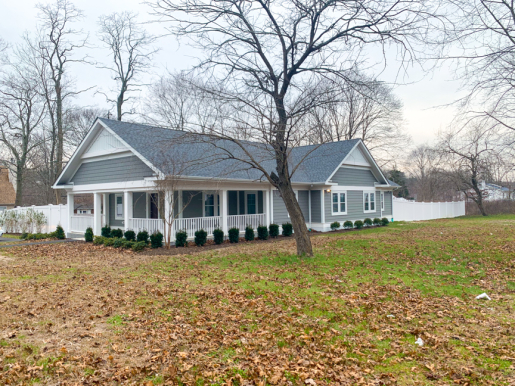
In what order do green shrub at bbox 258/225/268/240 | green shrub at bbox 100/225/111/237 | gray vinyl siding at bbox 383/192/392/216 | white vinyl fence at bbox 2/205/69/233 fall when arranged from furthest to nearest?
gray vinyl siding at bbox 383/192/392/216 → white vinyl fence at bbox 2/205/69/233 → green shrub at bbox 258/225/268/240 → green shrub at bbox 100/225/111/237

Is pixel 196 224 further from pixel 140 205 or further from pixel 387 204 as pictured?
pixel 387 204

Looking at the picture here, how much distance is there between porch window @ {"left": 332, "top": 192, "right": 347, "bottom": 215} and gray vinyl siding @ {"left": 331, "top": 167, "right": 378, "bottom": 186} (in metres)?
0.69

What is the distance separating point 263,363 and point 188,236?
1144 centimetres

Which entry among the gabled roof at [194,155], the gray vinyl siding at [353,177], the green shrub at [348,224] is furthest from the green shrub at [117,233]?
the green shrub at [348,224]

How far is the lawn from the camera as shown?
4.13 m

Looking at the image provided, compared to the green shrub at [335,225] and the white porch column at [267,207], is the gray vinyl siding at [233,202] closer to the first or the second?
the white porch column at [267,207]

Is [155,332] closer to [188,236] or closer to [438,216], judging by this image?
[188,236]

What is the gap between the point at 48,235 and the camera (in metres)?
18.9

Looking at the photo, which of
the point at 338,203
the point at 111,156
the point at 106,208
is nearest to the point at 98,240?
the point at 106,208

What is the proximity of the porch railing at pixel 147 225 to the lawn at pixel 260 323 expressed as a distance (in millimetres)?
4377

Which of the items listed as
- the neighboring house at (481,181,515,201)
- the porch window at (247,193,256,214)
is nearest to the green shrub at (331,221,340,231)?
the porch window at (247,193,256,214)

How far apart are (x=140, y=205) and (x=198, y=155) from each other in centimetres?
419

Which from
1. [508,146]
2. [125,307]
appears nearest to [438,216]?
[508,146]

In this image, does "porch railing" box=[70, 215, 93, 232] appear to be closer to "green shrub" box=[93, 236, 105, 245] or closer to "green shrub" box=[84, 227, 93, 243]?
"green shrub" box=[84, 227, 93, 243]
